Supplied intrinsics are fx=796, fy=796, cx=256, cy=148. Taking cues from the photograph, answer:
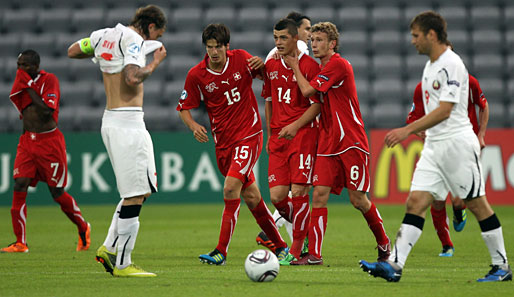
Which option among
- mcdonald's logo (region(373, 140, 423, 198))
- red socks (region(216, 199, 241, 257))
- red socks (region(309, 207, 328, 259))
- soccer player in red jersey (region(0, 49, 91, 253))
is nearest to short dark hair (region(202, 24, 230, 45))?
red socks (region(216, 199, 241, 257))

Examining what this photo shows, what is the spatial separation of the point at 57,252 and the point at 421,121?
4.34m

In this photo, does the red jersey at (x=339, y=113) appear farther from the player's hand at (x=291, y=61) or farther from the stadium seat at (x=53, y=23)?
the stadium seat at (x=53, y=23)

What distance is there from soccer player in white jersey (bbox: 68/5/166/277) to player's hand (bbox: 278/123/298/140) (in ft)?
4.45

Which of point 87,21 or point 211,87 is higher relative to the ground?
point 87,21

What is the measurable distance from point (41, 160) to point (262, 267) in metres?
3.99

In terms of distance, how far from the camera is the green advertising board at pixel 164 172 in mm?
14289

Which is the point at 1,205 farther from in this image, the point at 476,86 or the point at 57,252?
the point at 476,86

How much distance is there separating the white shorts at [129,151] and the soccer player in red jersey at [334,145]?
1.55 metres

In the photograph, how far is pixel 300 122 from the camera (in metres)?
6.76

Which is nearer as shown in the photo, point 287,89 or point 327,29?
point 327,29

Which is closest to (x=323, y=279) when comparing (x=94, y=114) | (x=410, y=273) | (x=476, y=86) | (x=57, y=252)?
(x=410, y=273)

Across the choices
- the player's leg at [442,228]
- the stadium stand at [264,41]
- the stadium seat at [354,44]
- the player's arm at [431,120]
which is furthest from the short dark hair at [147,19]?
the stadium seat at [354,44]

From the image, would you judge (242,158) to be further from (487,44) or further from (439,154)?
(487,44)

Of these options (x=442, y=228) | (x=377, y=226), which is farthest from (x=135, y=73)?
(x=442, y=228)
